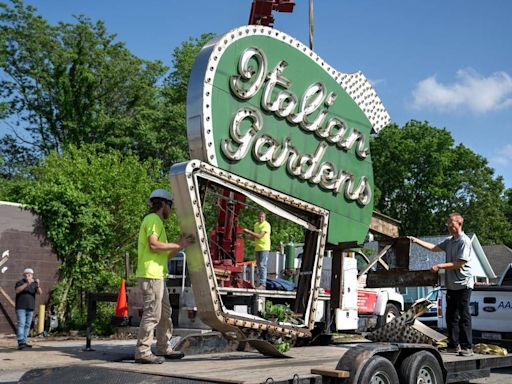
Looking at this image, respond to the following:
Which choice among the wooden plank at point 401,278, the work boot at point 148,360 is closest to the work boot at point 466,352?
the wooden plank at point 401,278

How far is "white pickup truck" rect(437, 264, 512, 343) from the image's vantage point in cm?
1096

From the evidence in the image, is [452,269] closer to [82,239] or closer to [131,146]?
[82,239]

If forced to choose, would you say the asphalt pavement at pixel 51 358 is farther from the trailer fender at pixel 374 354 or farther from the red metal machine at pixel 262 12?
the red metal machine at pixel 262 12

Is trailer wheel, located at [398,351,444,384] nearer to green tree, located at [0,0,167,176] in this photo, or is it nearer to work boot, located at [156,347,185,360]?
work boot, located at [156,347,185,360]

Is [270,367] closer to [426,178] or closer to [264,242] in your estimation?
[264,242]

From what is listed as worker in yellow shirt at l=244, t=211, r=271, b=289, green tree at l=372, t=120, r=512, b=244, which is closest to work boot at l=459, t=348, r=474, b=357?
worker in yellow shirt at l=244, t=211, r=271, b=289

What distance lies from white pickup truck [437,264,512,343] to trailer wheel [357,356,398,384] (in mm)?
5325

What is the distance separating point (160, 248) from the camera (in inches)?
274

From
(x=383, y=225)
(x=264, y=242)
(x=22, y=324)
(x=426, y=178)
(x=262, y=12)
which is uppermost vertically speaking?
(x=426, y=178)

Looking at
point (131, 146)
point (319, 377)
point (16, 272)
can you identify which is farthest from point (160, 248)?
point (131, 146)

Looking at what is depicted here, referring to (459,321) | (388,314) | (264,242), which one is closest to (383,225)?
(264,242)

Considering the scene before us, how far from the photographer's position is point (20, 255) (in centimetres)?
1625

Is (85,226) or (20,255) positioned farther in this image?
(85,226)

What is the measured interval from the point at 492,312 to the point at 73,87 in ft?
A: 95.0
